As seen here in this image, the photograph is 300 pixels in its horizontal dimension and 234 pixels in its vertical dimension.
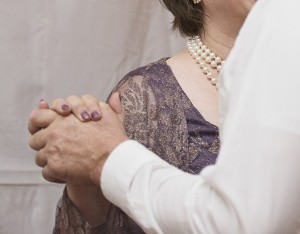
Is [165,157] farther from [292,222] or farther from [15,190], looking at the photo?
[15,190]

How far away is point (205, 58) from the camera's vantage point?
59.7 inches

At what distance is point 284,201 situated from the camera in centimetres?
77

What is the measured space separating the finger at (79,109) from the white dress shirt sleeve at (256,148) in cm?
29

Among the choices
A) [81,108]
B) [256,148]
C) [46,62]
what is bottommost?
[46,62]

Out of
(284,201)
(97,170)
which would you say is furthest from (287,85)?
(97,170)

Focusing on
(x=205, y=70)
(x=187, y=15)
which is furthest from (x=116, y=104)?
(x=187, y=15)

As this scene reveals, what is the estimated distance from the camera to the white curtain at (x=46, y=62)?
1909mm

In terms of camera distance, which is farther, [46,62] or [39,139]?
[46,62]

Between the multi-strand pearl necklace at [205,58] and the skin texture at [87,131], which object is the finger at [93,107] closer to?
the skin texture at [87,131]

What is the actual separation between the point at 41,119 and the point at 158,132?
303 millimetres

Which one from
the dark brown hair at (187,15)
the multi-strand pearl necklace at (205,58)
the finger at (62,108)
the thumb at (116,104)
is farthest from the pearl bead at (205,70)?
the finger at (62,108)

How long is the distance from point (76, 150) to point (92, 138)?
32 mm

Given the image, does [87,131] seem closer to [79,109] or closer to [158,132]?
[79,109]

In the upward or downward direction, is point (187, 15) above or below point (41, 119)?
above
